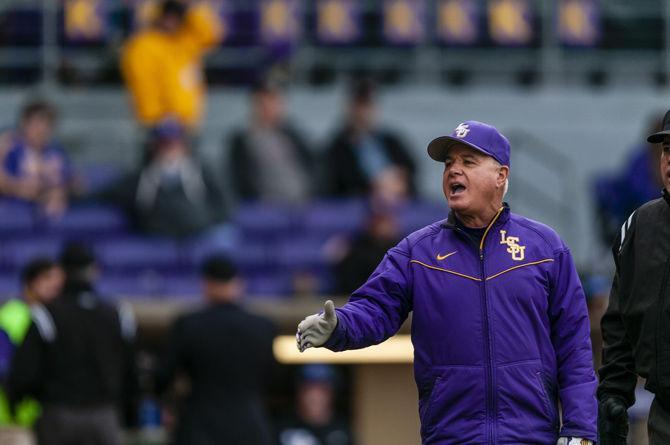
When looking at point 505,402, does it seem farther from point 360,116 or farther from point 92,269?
point 360,116

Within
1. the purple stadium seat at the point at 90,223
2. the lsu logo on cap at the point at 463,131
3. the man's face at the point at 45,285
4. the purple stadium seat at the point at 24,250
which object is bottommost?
the purple stadium seat at the point at 24,250

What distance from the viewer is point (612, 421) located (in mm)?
6867

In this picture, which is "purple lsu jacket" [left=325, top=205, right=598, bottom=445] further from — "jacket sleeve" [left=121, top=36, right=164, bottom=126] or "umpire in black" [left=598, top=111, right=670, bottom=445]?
"jacket sleeve" [left=121, top=36, right=164, bottom=126]

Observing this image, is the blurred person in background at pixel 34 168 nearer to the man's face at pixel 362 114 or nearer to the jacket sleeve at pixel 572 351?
the man's face at pixel 362 114

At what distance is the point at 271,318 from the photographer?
12.6 meters

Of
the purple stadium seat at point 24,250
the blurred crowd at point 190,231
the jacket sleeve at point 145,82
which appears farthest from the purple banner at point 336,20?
the purple stadium seat at point 24,250

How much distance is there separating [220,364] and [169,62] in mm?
4769

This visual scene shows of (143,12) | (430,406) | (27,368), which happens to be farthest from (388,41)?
(430,406)

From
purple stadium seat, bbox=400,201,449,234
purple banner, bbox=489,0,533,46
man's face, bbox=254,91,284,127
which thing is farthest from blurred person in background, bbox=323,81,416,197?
purple banner, bbox=489,0,533,46

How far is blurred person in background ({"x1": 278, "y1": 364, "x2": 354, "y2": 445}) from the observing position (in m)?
12.6

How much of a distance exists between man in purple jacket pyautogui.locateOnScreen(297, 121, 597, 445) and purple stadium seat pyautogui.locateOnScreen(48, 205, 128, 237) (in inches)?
322

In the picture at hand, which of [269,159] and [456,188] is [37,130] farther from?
[456,188]

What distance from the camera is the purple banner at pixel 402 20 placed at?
1747 centimetres

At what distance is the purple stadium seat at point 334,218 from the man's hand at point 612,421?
820 centimetres
